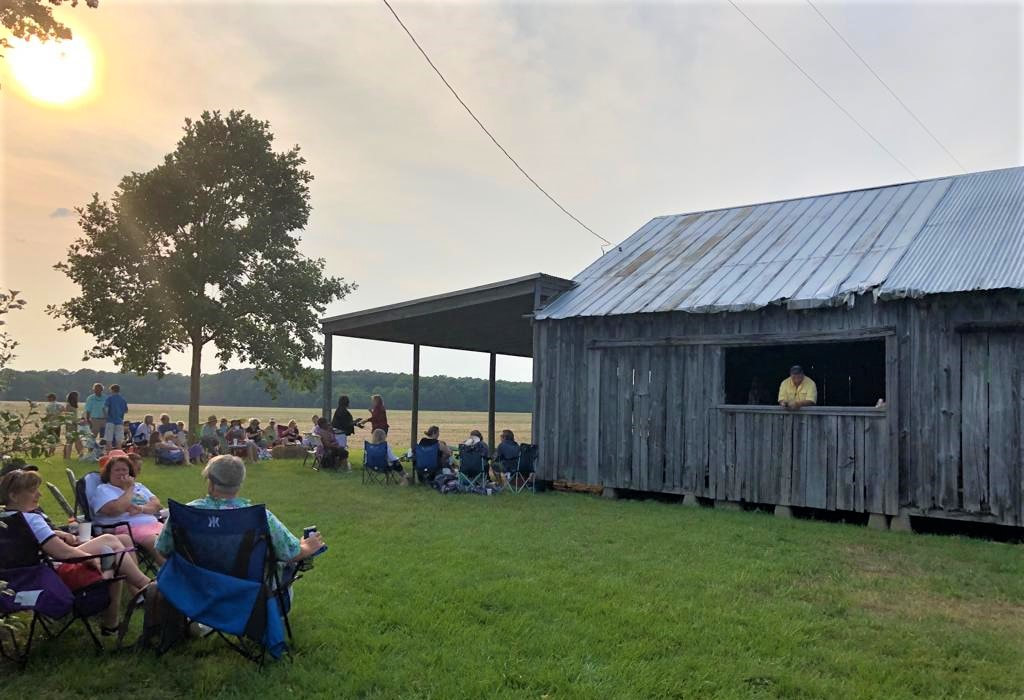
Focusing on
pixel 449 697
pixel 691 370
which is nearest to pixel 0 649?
pixel 449 697

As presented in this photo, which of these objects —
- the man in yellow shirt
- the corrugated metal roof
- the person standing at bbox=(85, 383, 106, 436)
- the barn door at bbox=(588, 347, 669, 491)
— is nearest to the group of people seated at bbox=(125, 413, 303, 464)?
the person standing at bbox=(85, 383, 106, 436)

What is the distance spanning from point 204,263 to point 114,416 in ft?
21.3

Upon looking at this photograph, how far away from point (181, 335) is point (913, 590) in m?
18.8

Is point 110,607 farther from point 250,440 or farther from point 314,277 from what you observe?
point 314,277

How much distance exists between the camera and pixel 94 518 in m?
4.99

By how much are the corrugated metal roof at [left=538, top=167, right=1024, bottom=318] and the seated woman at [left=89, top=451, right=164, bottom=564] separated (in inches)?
281

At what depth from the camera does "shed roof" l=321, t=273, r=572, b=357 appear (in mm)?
12086

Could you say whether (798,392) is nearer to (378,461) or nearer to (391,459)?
(391,459)

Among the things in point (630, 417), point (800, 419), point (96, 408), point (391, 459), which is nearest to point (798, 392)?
point (800, 419)

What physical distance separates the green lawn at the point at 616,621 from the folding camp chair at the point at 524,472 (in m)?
3.06

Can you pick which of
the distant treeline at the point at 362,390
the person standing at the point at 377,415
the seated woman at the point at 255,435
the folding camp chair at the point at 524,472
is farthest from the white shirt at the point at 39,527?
the distant treeline at the point at 362,390

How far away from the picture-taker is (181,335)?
20000mm

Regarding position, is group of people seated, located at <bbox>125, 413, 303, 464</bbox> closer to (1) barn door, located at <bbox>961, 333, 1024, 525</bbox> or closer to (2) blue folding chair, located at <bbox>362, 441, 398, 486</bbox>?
(2) blue folding chair, located at <bbox>362, 441, 398, 486</bbox>

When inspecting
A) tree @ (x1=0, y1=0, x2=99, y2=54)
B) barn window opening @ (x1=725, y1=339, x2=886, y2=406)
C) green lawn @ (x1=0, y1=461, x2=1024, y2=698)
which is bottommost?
green lawn @ (x1=0, y1=461, x2=1024, y2=698)
